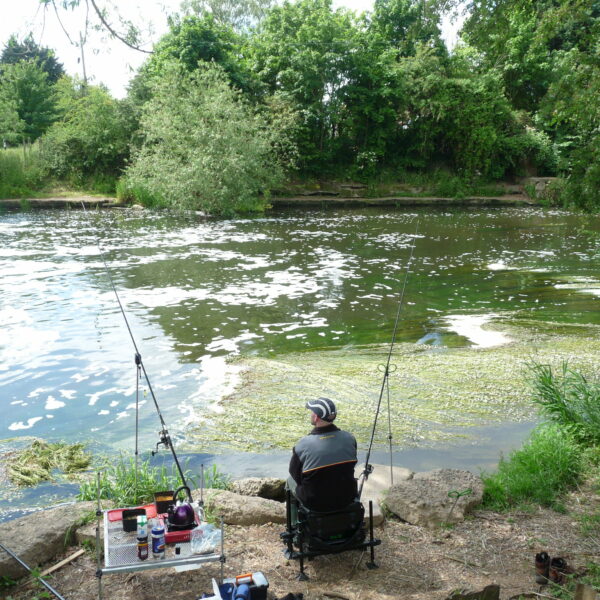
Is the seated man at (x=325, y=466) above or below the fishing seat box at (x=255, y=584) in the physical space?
above

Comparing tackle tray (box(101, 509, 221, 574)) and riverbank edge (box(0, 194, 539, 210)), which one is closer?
tackle tray (box(101, 509, 221, 574))

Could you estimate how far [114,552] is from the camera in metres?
3.26

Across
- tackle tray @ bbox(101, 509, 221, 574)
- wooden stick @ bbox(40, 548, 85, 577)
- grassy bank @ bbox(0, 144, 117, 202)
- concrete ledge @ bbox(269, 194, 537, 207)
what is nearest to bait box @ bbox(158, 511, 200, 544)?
tackle tray @ bbox(101, 509, 221, 574)

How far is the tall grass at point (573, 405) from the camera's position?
5590 millimetres

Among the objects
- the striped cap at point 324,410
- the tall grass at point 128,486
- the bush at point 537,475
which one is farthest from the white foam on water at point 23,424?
the bush at point 537,475

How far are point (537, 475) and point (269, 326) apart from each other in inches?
246

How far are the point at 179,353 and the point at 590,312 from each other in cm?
739

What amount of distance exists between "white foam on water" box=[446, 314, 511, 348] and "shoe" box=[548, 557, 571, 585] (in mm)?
5663

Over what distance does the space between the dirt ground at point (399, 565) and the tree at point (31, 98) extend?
35.0 m

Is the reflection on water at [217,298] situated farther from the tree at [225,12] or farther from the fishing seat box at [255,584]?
the tree at [225,12]

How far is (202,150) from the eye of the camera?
24.1m

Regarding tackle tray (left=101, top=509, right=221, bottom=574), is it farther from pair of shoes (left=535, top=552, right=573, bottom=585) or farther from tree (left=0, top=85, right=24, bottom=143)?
tree (left=0, top=85, right=24, bottom=143)

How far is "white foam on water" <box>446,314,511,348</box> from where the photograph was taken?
924 cm

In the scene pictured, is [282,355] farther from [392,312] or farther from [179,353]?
[392,312]
